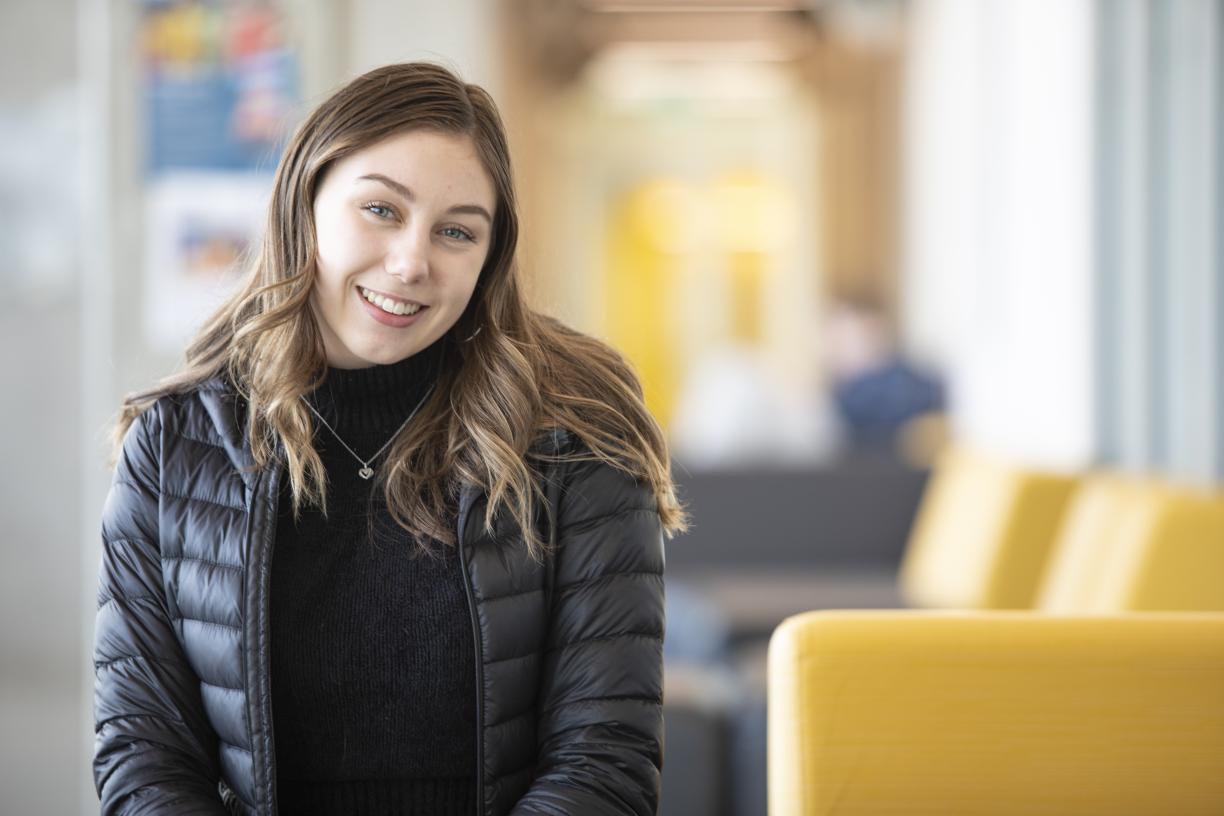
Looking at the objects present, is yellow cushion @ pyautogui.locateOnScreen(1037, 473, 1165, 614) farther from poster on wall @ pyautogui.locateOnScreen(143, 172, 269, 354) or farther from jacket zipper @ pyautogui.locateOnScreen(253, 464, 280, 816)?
poster on wall @ pyautogui.locateOnScreen(143, 172, 269, 354)

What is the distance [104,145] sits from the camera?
3.62 m

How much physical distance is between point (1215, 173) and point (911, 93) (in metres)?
5.98

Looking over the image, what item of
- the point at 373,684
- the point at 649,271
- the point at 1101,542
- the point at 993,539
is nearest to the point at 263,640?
the point at 373,684

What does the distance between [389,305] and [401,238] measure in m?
0.08

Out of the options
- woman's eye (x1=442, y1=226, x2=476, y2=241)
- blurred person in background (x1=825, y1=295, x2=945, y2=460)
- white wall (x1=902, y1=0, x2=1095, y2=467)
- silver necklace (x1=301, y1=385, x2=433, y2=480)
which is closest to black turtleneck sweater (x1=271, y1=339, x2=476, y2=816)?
silver necklace (x1=301, y1=385, x2=433, y2=480)

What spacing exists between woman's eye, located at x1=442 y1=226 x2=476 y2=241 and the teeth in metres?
0.09

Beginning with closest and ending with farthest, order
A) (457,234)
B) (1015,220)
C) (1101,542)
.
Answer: (457,234), (1101,542), (1015,220)

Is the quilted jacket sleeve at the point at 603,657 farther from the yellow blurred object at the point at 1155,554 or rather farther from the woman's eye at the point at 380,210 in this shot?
the yellow blurred object at the point at 1155,554

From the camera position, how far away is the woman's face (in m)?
1.60

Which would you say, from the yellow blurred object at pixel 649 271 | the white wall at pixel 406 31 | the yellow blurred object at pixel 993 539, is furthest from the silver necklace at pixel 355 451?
the yellow blurred object at pixel 649 271

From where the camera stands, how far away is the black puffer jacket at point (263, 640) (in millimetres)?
1558

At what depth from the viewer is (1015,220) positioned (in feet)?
17.4

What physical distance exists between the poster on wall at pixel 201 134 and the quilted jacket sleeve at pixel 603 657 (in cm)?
228

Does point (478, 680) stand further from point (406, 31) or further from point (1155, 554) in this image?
point (406, 31)
